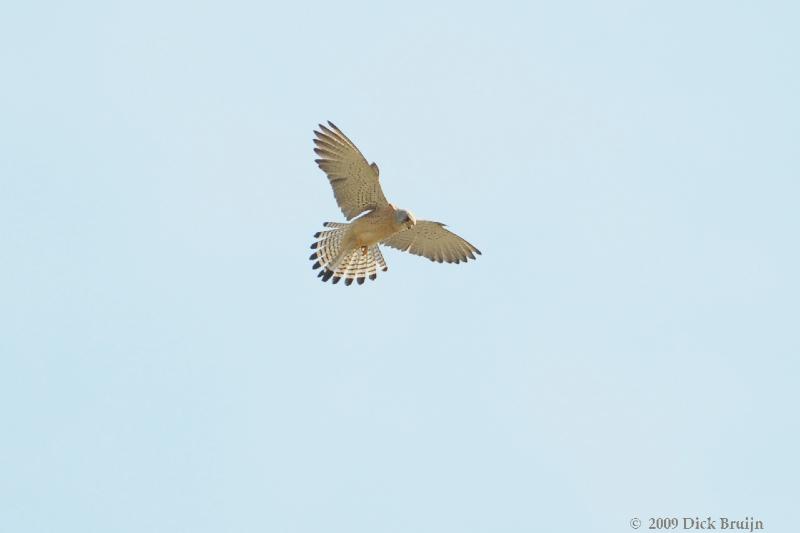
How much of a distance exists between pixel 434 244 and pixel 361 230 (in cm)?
142

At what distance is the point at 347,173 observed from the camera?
12086mm

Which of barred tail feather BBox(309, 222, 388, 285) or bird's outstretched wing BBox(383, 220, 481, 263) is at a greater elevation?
bird's outstretched wing BBox(383, 220, 481, 263)

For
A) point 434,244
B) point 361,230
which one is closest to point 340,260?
point 361,230

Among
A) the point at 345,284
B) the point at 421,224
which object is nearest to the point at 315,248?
the point at 345,284

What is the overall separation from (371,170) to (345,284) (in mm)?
2198

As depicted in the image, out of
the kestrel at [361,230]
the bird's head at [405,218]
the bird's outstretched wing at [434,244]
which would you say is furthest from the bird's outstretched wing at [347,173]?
the bird's outstretched wing at [434,244]

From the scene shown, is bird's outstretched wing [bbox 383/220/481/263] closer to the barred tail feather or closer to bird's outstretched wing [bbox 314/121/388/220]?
the barred tail feather

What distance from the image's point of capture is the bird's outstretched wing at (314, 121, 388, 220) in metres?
11.7

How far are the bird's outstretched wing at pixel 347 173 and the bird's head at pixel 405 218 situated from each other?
39 cm

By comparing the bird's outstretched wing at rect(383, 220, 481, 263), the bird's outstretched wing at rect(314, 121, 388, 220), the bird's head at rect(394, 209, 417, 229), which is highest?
the bird's outstretched wing at rect(383, 220, 481, 263)

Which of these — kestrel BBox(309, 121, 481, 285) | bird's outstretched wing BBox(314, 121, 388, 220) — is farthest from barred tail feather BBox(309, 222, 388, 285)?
bird's outstretched wing BBox(314, 121, 388, 220)

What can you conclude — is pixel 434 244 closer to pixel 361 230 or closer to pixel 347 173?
pixel 361 230

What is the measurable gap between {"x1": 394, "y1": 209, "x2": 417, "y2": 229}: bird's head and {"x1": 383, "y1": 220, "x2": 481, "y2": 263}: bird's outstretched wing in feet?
2.55

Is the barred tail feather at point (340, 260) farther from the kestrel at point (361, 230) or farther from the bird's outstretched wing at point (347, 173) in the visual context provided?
the bird's outstretched wing at point (347, 173)
